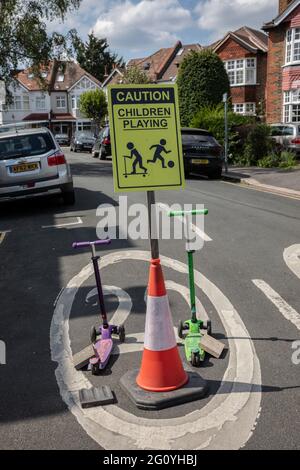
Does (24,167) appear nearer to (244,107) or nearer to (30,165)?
(30,165)

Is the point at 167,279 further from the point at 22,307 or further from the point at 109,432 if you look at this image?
the point at 109,432

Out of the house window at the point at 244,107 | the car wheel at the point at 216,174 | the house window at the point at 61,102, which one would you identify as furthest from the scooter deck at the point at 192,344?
the house window at the point at 61,102

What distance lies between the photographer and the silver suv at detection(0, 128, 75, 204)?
34.9 ft

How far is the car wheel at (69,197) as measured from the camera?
11.4m

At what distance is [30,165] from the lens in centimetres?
1073

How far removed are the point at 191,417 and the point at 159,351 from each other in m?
0.57

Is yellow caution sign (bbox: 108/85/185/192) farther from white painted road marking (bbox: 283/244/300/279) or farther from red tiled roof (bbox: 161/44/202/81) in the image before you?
red tiled roof (bbox: 161/44/202/81)

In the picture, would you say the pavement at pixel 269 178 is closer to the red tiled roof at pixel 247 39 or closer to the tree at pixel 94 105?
the red tiled roof at pixel 247 39

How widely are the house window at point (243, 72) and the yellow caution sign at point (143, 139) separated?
37.4 meters

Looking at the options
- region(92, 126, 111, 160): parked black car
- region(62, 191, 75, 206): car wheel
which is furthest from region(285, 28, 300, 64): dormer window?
region(62, 191, 75, 206): car wheel

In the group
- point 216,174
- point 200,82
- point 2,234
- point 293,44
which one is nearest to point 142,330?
point 2,234

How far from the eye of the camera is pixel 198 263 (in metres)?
7.00

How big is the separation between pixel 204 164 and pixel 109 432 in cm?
1488

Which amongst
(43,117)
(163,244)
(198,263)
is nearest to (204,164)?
(163,244)
